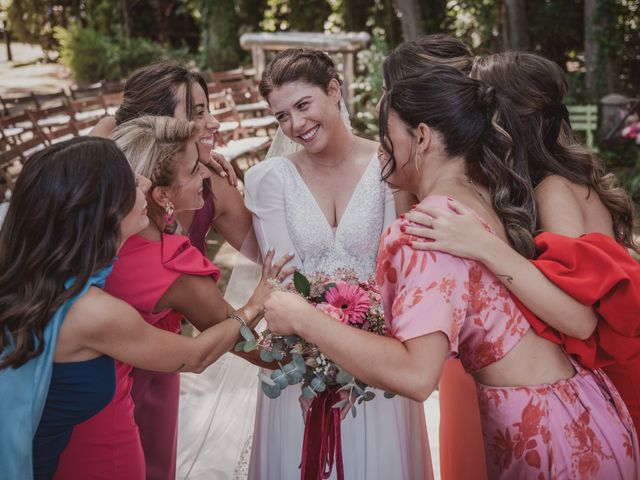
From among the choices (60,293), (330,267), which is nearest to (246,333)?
(60,293)

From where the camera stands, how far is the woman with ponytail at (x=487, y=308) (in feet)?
5.46

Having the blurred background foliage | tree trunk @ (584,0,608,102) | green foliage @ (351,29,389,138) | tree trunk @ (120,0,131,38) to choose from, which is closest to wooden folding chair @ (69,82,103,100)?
the blurred background foliage

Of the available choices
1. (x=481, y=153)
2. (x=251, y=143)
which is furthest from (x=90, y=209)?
(x=251, y=143)

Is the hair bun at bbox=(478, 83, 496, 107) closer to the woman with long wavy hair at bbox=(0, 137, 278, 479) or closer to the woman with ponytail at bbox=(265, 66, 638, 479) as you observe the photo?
the woman with ponytail at bbox=(265, 66, 638, 479)

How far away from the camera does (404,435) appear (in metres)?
2.54

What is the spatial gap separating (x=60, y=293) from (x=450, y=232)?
0.94m

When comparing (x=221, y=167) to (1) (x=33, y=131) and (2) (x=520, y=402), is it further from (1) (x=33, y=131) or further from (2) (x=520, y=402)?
(1) (x=33, y=131)

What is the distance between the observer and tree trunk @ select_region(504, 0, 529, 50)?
12344 millimetres

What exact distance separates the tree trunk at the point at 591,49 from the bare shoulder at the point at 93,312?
35.1ft

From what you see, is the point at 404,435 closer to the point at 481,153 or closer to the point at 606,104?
the point at 481,153

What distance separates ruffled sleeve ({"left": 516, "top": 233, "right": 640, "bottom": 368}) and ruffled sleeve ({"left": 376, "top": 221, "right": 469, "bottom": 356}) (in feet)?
0.79

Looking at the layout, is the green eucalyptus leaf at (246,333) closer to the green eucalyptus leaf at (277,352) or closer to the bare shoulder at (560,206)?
the green eucalyptus leaf at (277,352)

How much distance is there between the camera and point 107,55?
20281mm

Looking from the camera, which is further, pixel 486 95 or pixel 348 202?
pixel 348 202
